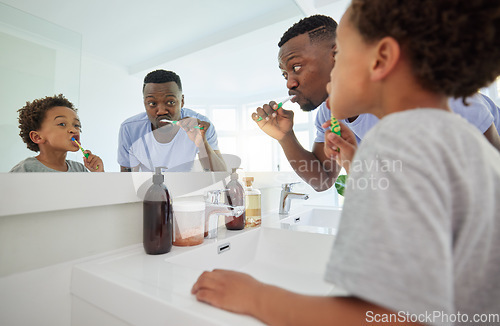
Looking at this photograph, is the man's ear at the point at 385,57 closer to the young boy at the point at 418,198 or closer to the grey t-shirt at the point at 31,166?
the young boy at the point at 418,198

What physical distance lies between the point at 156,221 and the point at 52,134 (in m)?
0.57

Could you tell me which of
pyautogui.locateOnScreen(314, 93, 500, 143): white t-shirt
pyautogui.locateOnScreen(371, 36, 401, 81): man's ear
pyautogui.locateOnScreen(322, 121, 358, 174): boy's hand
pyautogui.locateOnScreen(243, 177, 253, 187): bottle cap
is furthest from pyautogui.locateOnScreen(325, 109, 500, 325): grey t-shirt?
pyautogui.locateOnScreen(243, 177, 253, 187): bottle cap

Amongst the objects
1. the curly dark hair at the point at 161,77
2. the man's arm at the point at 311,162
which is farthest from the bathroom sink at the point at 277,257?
the curly dark hair at the point at 161,77

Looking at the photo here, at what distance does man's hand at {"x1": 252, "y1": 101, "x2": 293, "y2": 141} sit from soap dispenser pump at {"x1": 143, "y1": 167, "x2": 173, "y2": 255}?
69 centimetres

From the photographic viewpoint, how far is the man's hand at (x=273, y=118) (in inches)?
47.9

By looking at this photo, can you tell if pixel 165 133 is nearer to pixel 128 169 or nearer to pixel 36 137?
pixel 128 169

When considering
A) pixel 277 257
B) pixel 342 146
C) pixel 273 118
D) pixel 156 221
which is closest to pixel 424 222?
pixel 342 146

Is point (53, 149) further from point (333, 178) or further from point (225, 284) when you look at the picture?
point (333, 178)

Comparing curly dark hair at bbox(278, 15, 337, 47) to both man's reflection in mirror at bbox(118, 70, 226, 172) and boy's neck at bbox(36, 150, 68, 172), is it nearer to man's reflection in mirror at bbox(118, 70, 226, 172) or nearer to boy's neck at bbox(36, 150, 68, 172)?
man's reflection in mirror at bbox(118, 70, 226, 172)

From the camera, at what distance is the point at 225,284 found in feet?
1.32

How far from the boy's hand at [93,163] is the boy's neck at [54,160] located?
0.07 meters

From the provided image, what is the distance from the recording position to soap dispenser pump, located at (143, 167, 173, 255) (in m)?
0.65

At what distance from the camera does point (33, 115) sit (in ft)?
2.85

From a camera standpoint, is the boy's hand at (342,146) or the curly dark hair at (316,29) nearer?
the boy's hand at (342,146)
